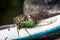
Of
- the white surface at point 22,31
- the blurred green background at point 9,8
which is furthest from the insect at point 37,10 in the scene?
the blurred green background at point 9,8

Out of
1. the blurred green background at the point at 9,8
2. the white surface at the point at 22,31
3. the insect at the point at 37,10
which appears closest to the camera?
the white surface at the point at 22,31

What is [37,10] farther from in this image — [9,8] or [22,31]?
[9,8]

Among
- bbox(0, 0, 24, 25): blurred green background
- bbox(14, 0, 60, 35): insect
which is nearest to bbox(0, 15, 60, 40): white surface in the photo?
bbox(14, 0, 60, 35): insect

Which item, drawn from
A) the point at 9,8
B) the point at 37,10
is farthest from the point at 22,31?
the point at 9,8

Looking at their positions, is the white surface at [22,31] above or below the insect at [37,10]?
below

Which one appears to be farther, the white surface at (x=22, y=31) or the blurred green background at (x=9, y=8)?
the blurred green background at (x=9, y=8)

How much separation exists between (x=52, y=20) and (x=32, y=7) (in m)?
0.89

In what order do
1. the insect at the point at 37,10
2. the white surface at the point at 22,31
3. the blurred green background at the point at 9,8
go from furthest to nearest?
the blurred green background at the point at 9,8
the insect at the point at 37,10
the white surface at the point at 22,31

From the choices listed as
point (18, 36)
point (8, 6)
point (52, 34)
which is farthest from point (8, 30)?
point (8, 6)

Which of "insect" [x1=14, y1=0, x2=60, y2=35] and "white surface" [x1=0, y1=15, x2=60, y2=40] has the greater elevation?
"insect" [x1=14, y1=0, x2=60, y2=35]

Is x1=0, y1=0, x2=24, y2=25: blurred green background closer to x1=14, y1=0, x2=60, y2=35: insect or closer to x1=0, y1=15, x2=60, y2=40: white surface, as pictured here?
x1=14, y1=0, x2=60, y2=35: insect

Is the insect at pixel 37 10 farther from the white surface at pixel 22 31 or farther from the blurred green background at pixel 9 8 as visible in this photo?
the blurred green background at pixel 9 8

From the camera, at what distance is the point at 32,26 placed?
10.4ft

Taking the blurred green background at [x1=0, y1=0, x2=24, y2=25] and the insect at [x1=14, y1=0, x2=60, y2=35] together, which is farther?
the blurred green background at [x1=0, y1=0, x2=24, y2=25]
